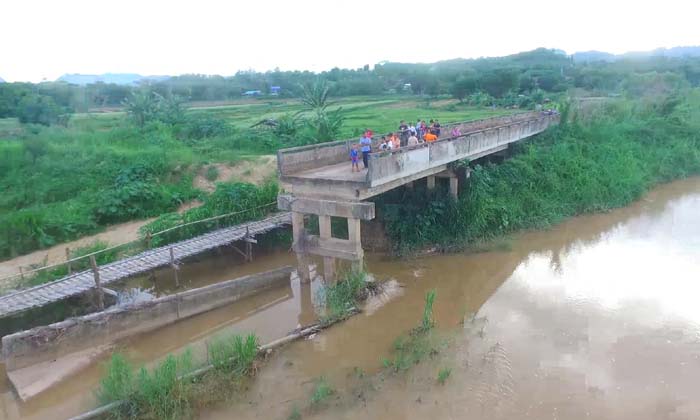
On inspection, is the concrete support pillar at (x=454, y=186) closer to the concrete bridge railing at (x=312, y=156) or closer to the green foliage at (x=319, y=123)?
the concrete bridge railing at (x=312, y=156)

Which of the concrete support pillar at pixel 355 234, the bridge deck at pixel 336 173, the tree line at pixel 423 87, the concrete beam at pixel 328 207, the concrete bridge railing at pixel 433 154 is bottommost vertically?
the concrete support pillar at pixel 355 234

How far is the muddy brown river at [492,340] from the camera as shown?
9.20 m

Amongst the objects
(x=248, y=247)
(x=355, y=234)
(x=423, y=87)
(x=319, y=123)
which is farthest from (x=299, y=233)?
(x=423, y=87)

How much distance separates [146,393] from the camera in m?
8.65

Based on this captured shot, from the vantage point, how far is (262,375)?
33.2 ft

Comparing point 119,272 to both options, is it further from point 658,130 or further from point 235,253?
point 658,130

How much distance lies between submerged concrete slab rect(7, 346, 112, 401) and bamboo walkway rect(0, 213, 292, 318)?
5.06ft

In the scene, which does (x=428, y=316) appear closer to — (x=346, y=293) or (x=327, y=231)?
(x=346, y=293)

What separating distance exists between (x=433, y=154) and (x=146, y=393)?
942 centimetres

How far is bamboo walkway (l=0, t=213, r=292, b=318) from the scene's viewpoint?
460 inches

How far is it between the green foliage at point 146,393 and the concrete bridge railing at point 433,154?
5.85 metres

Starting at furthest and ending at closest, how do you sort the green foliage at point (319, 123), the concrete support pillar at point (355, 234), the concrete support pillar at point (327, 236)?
the green foliage at point (319, 123) → the concrete support pillar at point (327, 236) → the concrete support pillar at point (355, 234)

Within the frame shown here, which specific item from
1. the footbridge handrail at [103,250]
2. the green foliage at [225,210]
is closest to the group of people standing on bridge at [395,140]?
the green foliage at [225,210]

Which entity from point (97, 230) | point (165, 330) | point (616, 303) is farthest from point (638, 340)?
point (97, 230)
